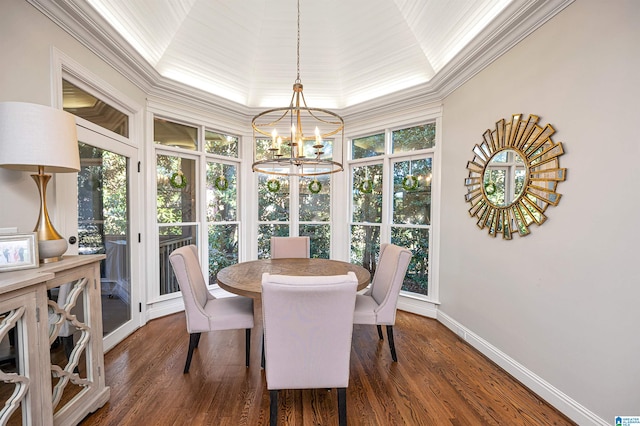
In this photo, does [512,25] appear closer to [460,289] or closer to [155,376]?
[460,289]

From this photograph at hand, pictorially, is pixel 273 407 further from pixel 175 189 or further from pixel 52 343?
pixel 175 189

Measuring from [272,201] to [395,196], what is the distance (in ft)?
6.11

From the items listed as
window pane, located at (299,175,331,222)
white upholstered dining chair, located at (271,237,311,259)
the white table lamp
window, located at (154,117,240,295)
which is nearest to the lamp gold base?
the white table lamp

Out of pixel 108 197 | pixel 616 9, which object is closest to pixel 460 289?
pixel 616 9

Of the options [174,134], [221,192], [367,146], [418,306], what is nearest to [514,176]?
[418,306]

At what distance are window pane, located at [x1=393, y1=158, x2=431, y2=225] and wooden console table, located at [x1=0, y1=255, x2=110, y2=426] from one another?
128 inches

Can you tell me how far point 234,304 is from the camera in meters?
2.29

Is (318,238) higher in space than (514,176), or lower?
lower

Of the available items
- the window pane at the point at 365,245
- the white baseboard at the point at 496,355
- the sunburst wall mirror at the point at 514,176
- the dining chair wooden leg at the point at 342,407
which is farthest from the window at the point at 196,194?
the sunburst wall mirror at the point at 514,176

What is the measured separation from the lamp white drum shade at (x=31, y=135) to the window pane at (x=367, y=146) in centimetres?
327

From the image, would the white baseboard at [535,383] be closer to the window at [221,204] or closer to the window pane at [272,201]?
the window pane at [272,201]

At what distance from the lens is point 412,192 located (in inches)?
139

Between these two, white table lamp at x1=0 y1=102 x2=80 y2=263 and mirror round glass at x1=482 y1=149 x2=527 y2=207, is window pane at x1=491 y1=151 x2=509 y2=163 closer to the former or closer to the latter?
mirror round glass at x1=482 y1=149 x2=527 y2=207

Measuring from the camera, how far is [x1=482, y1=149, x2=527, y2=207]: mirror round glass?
6.87 ft
